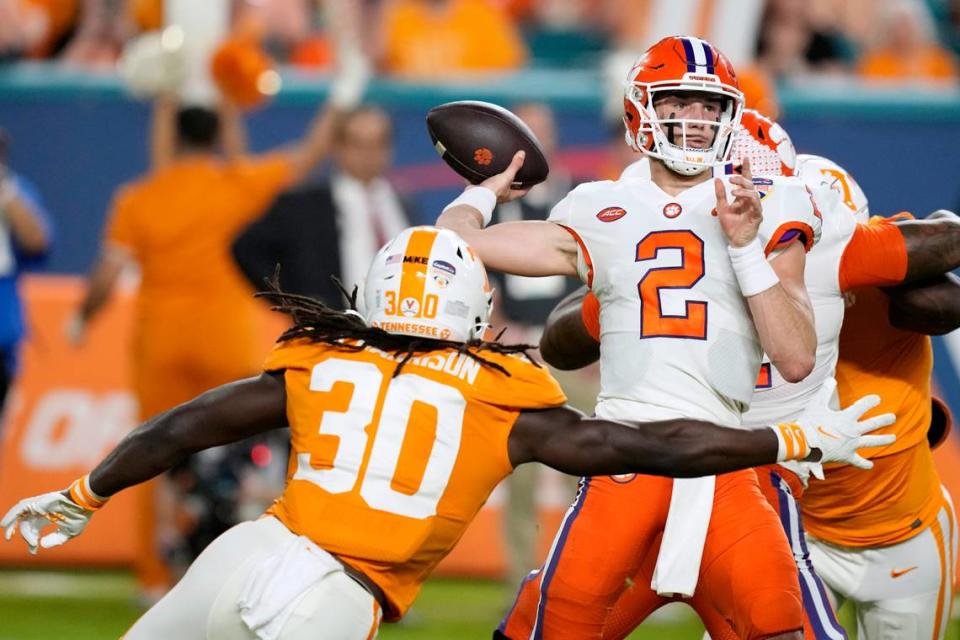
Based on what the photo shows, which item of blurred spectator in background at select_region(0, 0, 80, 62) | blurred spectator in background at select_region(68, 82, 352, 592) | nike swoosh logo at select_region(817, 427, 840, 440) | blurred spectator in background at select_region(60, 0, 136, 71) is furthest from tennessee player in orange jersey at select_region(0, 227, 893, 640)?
blurred spectator in background at select_region(60, 0, 136, 71)

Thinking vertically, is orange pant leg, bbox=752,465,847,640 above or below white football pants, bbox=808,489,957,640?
above

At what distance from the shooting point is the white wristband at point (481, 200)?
430 cm

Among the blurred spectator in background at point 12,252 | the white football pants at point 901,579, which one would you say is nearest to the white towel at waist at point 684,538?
the white football pants at point 901,579

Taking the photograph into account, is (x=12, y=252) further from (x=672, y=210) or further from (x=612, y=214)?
(x=672, y=210)

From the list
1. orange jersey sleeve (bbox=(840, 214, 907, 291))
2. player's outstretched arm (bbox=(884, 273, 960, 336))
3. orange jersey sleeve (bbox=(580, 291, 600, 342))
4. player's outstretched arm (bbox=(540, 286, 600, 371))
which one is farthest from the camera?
player's outstretched arm (bbox=(540, 286, 600, 371))

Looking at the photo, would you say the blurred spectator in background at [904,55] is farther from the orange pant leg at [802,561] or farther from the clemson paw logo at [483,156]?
the orange pant leg at [802,561]

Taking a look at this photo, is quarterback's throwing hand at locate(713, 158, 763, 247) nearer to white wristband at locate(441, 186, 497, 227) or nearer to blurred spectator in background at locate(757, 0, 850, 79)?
white wristband at locate(441, 186, 497, 227)

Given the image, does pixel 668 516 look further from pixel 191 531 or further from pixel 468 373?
pixel 191 531

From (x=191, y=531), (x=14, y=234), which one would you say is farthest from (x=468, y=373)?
(x=14, y=234)

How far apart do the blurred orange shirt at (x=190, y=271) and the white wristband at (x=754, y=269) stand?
3.96 meters

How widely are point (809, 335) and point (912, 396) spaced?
0.83 meters

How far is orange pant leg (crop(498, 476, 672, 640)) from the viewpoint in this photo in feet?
13.0

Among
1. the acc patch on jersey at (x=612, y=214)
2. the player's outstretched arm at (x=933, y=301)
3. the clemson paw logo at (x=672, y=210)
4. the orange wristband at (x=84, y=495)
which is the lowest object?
the orange wristband at (x=84, y=495)

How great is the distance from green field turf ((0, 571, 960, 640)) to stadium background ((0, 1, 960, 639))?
2cm
